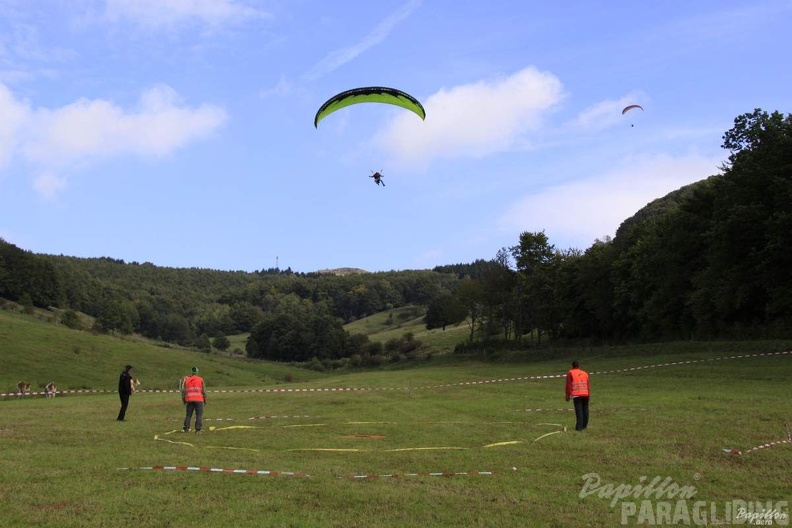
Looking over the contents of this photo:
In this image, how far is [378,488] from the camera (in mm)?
11922

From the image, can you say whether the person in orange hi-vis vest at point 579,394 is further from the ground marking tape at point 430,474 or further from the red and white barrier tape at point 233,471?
the red and white barrier tape at point 233,471

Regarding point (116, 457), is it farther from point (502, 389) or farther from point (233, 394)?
point (233, 394)

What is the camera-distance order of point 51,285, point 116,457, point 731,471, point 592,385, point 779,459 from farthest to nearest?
point 51,285 → point 592,385 → point 116,457 → point 779,459 → point 731,471

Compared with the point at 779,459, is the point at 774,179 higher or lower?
higher

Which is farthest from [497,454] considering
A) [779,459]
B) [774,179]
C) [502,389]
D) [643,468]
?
→ [774,179]

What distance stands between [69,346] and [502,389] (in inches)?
1798

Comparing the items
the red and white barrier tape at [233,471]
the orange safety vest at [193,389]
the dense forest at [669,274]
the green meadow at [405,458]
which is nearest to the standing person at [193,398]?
the orange safety vest at [193,389]

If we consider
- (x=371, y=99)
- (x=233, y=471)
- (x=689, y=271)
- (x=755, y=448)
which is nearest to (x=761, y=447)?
(x=755, y=448)

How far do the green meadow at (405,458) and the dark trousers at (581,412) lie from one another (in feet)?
1.16

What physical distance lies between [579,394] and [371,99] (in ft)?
66.6

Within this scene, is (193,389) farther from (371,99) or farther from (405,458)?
(371,99)

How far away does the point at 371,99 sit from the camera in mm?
34125

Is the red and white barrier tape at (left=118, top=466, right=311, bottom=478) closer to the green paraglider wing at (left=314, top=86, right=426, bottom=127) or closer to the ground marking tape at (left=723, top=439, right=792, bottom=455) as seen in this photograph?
the ground marking tape at (left=723, top=439, right=792, bottom=455)

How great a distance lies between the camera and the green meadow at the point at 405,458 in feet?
34.2
